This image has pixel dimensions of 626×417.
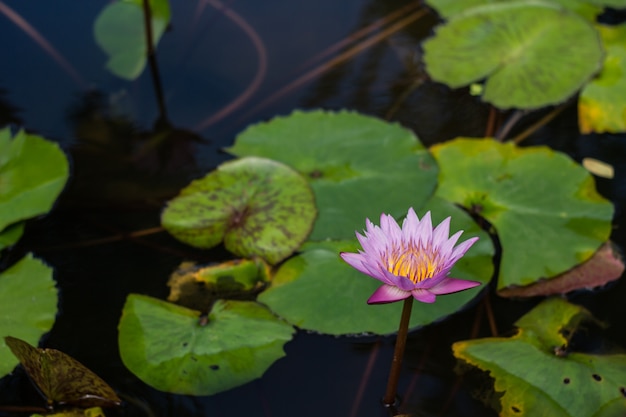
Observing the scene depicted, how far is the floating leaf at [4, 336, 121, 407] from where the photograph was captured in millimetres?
1499

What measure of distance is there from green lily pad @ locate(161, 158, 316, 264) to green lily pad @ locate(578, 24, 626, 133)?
1.11m

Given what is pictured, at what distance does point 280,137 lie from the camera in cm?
229

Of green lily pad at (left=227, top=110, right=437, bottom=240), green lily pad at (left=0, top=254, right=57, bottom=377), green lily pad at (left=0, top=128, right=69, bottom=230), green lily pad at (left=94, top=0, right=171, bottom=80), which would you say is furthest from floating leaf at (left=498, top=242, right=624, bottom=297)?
green lily pad at (left=94, top=0, right=171, bottom=80)

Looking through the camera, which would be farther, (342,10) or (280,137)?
(342,10)

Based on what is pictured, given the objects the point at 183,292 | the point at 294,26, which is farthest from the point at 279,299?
the point at 294,26

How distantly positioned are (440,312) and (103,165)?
4.03 feet

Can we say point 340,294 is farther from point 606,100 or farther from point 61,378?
point 606,100

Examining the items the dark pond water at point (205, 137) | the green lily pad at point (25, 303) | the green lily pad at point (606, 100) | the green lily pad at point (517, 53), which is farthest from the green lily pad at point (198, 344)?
the green lily pad at point (606, 100)

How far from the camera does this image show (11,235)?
6.51 feet

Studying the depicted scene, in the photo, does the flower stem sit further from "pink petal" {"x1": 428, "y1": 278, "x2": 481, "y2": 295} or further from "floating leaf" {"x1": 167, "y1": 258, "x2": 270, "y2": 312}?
"floating leaf" {"x1": 167, "y1": 258, "x2": 270, "y2": 312}

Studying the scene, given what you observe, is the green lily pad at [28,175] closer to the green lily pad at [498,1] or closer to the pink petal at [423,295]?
the pink petal at [423,295]

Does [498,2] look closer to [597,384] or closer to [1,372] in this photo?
[597,384]

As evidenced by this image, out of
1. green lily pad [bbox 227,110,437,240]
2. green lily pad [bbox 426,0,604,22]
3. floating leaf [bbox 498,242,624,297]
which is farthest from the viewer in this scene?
green lily pad [bbox 426,0,604,22]

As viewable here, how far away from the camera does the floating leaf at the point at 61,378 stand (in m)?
1.50
